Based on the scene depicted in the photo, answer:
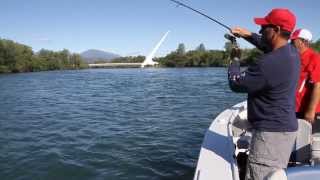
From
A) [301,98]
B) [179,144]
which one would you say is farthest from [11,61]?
[301,98]

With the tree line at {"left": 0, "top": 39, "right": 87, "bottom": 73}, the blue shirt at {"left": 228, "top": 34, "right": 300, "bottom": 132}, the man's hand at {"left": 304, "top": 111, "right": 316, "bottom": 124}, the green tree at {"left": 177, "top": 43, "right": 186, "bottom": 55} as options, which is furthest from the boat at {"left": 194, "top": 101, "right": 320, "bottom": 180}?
the green tree at {"left": 177, "top": 43, "right": 186, "bottom": 55}

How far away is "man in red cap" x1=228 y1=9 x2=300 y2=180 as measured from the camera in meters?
2.58

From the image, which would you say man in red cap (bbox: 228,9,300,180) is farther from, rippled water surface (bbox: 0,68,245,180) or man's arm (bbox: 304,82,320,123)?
rippled water surface (bbox: 0,68,245,180)

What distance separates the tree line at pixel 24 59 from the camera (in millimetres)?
66438

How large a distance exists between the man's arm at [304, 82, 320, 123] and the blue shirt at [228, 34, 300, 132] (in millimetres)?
882

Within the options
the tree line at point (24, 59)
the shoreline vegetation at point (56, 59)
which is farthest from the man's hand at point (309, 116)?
the tree line at point (24, 59)

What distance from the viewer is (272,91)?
104 inches

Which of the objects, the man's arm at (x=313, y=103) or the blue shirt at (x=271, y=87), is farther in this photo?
the man's arm at (x=313, y=103)

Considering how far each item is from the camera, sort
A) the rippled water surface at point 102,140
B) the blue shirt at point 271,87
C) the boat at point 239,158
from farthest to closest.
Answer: the rippled water surface at point 102,140, the blue shirt at point 271,87, the boat at point 239,158

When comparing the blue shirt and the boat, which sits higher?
the blue shirt

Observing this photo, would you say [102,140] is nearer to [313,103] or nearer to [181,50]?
[313,103]

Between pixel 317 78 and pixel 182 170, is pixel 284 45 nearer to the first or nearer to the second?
pixel 317 78

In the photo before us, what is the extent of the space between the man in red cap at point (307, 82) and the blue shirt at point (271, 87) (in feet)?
2.99

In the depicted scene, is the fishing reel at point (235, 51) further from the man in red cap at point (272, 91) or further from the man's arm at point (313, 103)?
the man's arm at point (313, 103)
